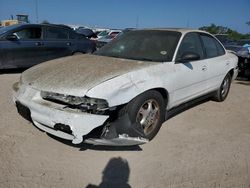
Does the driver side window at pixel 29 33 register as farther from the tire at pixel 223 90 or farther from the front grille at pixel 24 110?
the tire at pixel 223 90

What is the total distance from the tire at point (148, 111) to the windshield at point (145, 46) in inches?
25.7

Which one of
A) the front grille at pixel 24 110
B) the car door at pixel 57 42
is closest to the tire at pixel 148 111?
the front grille at pixel 24 110

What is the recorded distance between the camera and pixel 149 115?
3.82 m

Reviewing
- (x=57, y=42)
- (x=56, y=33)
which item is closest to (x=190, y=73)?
(x=57, y=42)

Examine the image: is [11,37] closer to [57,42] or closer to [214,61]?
[57,42]

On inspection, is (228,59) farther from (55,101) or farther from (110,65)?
A: (55,101)

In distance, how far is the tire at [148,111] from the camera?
3441 mm

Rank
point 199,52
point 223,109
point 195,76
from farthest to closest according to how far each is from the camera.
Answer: point 223,109 → point 199,52 → point 195,76

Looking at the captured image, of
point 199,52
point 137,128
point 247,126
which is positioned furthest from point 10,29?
point 247,126

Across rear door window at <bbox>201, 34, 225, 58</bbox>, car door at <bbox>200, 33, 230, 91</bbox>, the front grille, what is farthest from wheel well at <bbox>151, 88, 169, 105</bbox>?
the front grille

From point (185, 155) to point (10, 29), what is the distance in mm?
6401

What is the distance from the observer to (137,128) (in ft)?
11.5

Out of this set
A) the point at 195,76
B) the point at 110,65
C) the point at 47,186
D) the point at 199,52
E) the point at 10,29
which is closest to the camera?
the point at 47,186

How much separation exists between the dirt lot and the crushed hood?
2.59 ft
